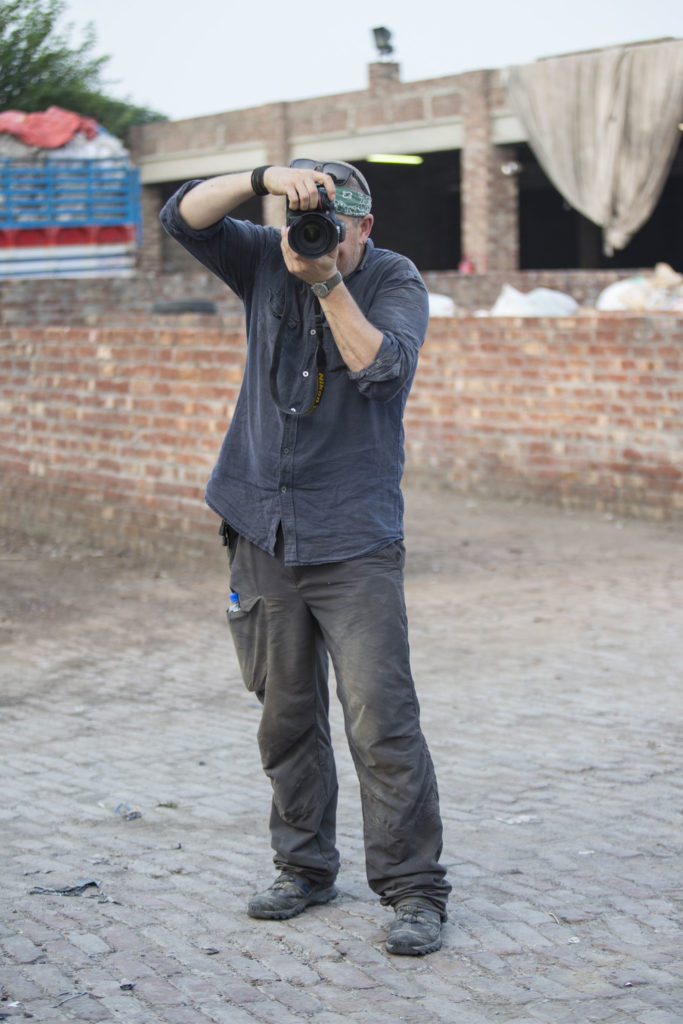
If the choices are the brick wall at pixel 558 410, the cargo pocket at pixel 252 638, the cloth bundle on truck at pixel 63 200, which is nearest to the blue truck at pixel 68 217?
the cloth bundle on truck at pixel 63 200

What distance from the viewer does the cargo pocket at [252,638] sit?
3.43m

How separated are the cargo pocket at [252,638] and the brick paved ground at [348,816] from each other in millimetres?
664

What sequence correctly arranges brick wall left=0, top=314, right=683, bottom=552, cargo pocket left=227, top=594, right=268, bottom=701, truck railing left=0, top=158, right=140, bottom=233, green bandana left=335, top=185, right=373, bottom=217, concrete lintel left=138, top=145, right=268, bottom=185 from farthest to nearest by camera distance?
concrete lintel left=138, top=145, right=268, bottom=185
truck railing left=0, top=158, right=140, bottom=233
brick wall left=0, top=314, right=683, bottom=552
cargo pocket left=227, top=594, right=268, bottom=701
green bandana left=335, top=185, right=373, bottom=217

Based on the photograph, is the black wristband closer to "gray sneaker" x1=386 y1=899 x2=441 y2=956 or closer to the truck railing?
"gray sneaker" x1=386 y1=899 x2=441 y2=956

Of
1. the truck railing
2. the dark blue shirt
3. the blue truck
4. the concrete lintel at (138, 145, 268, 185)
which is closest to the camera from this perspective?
the dark blue shirt

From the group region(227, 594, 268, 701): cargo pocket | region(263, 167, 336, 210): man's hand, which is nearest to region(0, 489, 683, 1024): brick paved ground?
region(227, 594, 268, 701): cargo pocket

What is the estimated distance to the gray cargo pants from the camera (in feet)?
10.8

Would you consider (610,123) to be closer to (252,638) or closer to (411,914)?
(252,638)

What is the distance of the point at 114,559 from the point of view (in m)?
9.24

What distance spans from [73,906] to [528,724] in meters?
2.42

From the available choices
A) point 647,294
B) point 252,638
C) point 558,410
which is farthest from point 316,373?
point 647,294

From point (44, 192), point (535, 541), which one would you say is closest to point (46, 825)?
point (535, 541)

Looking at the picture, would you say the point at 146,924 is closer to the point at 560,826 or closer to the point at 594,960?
the point at 594,960

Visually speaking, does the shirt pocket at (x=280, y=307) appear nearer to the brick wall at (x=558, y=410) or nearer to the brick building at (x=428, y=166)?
the brick wall at (x=558, y=410)
